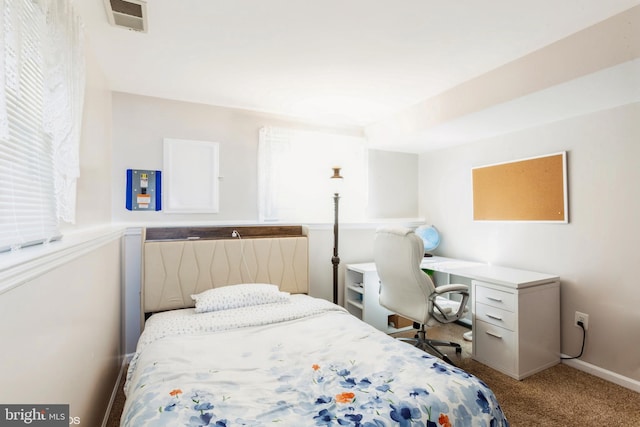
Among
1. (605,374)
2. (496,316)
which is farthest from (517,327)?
(605,374)

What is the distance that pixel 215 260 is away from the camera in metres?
2.70

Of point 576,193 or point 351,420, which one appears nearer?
point 351,420

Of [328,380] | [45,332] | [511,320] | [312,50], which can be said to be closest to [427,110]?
[312,50]

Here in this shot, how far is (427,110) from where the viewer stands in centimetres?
286

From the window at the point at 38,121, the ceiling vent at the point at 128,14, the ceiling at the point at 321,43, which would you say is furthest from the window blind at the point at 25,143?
the ceiling at the point at 321,43

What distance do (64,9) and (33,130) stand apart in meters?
0.56

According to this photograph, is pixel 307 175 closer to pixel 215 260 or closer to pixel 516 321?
pixel 215 260

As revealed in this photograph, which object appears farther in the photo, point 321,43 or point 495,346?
point 495,346

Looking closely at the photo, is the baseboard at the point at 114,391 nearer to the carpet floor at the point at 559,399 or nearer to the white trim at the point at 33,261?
the carpet floor at the point at 559,399

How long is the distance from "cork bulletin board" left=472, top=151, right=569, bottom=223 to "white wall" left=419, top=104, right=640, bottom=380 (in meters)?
0.06

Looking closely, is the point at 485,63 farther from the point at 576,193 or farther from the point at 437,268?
the point at 437,268

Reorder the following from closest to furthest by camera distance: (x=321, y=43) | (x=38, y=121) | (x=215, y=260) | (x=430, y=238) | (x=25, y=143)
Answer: (x=25, y=143)
(x=38, y=121)
(x=321, y=43)
(x=215, y=260)
(x=430, y=238)

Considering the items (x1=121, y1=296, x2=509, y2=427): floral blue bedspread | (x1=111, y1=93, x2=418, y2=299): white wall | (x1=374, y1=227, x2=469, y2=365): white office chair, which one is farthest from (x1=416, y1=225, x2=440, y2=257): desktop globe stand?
(x1=121, y1=296, x2=509, y2=427): floral blue bedspread

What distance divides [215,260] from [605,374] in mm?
3176
